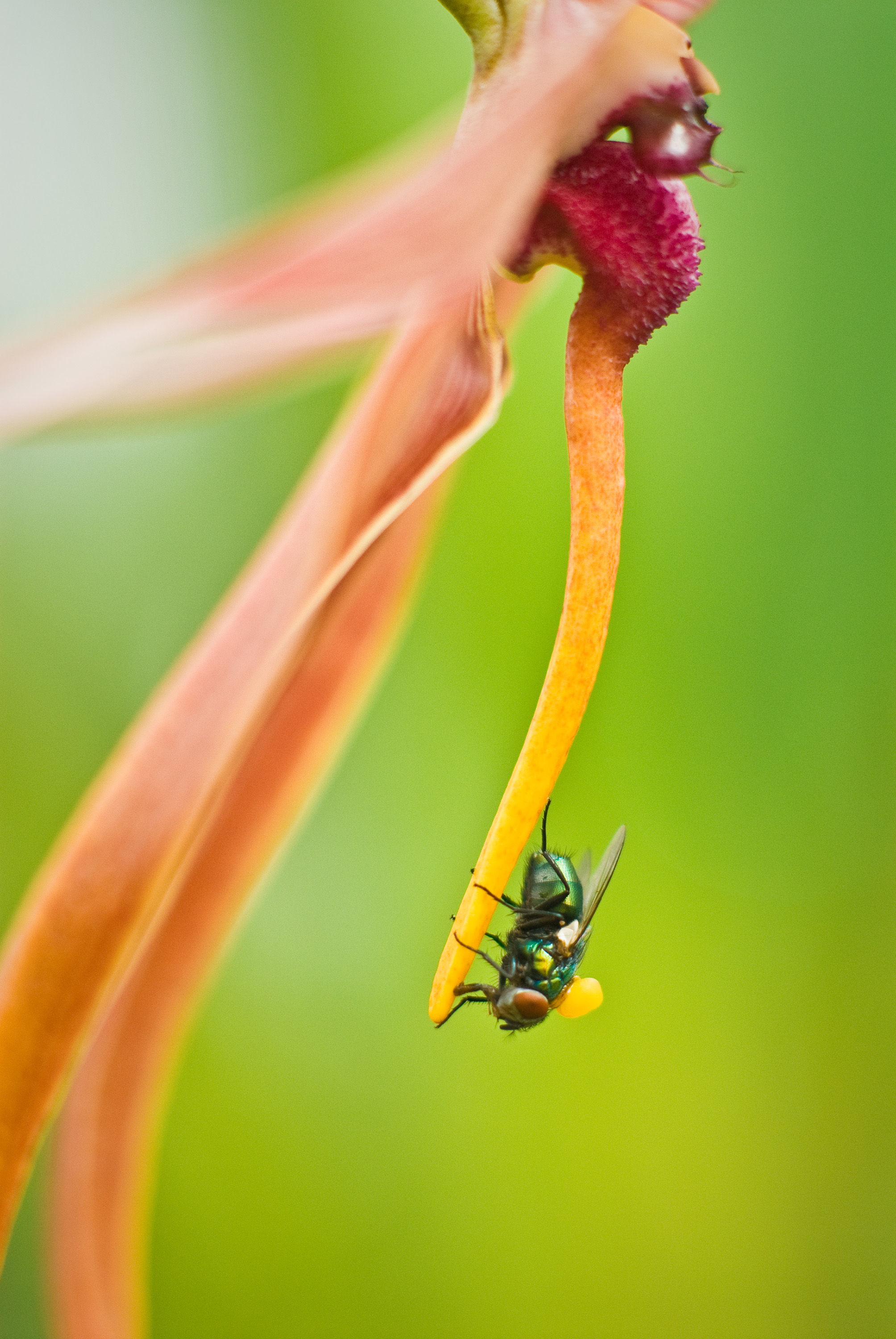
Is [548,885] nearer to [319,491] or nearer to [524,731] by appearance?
[524,731]

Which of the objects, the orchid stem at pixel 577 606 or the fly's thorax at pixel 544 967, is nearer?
the orchid stem at pixel 577 606

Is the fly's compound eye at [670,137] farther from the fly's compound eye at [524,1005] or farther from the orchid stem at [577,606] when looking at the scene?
the fly's compound eye at [524,1005]

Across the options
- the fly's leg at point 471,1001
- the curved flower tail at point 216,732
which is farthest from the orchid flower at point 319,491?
the fly's leg at point 471,1001

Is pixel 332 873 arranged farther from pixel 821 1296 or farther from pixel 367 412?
pixel 821 1296

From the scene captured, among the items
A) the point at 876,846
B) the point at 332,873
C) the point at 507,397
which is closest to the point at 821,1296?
the point at 876,846

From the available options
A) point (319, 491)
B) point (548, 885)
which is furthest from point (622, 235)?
point (548, 885)

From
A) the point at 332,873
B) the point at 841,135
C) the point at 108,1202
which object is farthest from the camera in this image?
the point at 841,135

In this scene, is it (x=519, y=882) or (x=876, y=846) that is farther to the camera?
(x=876, y=846)

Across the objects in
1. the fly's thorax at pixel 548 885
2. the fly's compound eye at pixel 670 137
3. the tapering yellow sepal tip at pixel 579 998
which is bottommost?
the tapering yellow sepal tip at pixel 579 998
